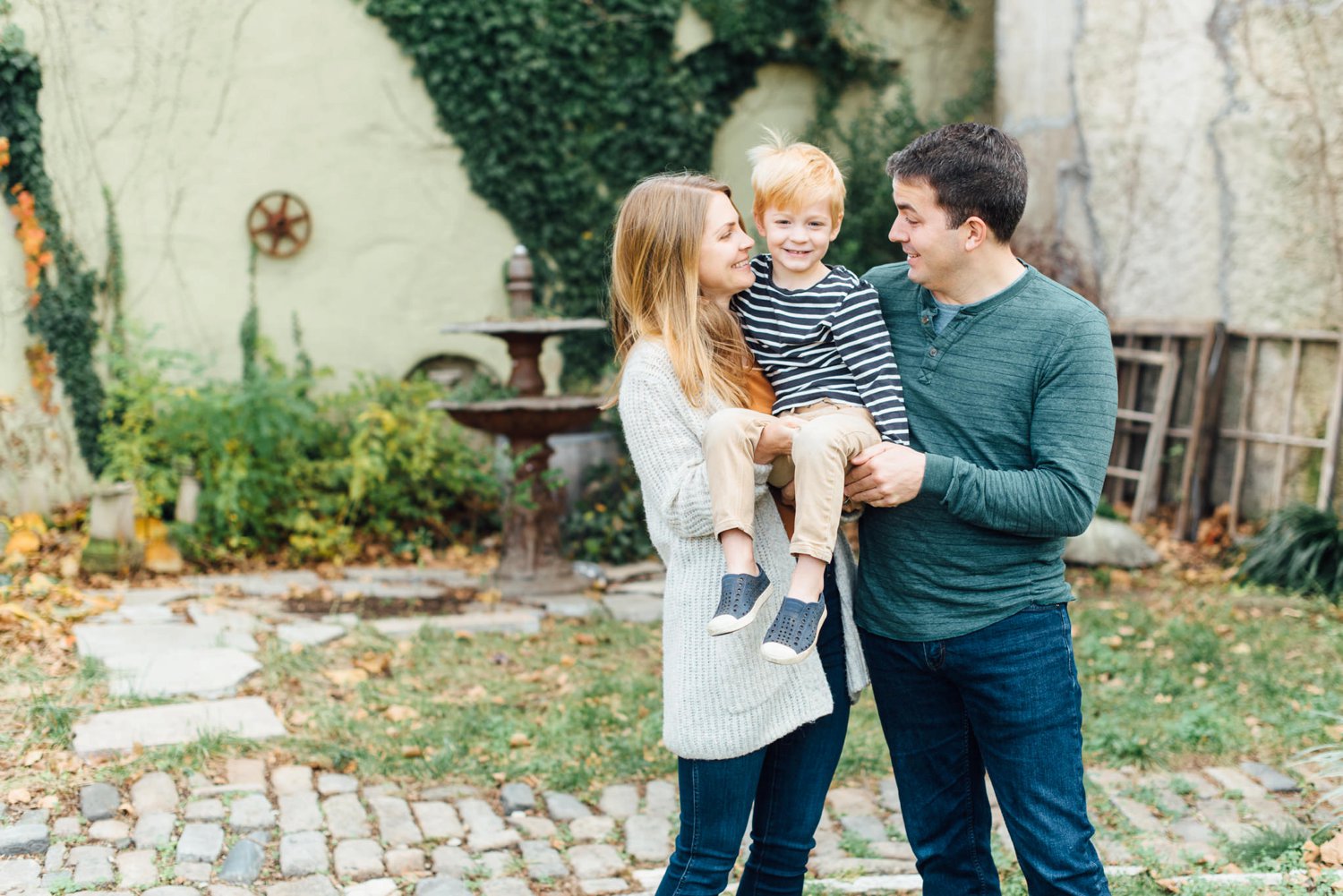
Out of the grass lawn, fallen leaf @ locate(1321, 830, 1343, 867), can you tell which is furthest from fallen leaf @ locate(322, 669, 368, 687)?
fallen leaf @ locate(1321, 830, 1343, 867)

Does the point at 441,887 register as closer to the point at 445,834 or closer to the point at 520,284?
the point at 445,834

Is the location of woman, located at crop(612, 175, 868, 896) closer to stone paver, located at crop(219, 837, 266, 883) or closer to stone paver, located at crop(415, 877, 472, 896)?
stone paver, located at crop(415, 877, 472, 896)

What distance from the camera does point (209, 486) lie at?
688cm

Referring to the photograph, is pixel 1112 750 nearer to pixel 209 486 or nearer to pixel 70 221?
pixel 209 486

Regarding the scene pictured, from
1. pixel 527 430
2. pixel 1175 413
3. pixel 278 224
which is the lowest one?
pixel 527 430

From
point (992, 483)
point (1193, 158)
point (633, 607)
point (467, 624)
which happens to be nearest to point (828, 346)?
point (992, 483)

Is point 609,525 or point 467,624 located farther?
point 609,525

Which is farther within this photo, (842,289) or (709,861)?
(842,289)

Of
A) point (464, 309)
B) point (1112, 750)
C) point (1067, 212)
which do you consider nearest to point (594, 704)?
point (1112, 750)

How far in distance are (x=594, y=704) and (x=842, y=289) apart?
104 inches

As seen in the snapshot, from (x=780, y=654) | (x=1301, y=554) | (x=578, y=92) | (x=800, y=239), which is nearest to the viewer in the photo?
(x=780, y=654)

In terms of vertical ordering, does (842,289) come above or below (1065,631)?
above

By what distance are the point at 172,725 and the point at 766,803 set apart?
2.70 metres

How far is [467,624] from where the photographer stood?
582 cm
